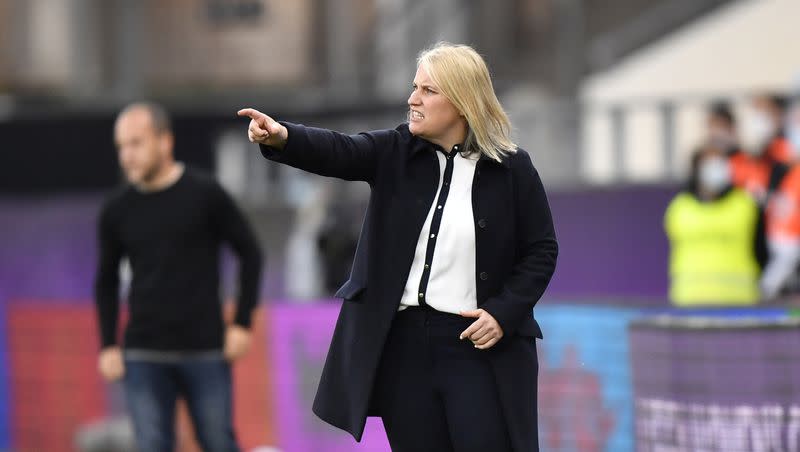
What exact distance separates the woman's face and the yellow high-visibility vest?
5.43 meters

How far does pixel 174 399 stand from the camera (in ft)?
25.5

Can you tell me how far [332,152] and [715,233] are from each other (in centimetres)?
588

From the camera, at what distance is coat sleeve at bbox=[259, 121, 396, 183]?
16.8 feet

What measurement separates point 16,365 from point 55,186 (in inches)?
265

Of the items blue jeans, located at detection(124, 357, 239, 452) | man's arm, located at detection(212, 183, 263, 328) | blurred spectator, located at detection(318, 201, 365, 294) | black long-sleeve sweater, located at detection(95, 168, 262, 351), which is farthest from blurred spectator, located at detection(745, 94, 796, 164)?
blue jeans, located at detection(124, 357, 239, 452)

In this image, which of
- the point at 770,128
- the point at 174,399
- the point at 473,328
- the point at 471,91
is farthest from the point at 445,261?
the point at 770,128

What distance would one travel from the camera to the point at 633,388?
7.60 metres

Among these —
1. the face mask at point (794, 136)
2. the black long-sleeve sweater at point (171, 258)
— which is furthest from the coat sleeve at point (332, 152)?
the face mask at point (794, 136)

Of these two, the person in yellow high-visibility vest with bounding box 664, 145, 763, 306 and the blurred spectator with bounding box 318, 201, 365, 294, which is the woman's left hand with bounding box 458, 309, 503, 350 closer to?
the person in yellow high-visibility vest with bounding box 664, 145, 763, 306

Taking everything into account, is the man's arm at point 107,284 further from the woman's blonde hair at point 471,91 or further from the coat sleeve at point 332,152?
the woman's blonde hair at point 471,91

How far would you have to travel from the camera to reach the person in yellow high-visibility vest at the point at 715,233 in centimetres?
1062

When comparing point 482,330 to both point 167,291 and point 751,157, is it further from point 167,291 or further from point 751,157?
point 751,157

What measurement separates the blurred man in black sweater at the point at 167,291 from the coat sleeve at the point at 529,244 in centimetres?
259

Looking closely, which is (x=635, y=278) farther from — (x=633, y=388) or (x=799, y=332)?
(x=799, y=332)
